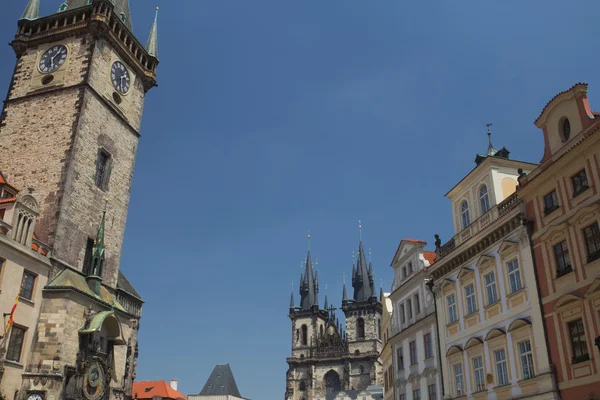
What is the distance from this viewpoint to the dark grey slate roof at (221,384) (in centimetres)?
9050

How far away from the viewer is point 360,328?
10469 centimetres

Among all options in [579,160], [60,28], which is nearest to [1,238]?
[60,28]

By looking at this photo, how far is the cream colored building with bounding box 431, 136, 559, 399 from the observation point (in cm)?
2056

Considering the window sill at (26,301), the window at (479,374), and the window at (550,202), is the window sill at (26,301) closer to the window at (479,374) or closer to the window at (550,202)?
the window at (479,374)

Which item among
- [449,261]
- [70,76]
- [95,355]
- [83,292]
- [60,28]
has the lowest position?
[95,355]

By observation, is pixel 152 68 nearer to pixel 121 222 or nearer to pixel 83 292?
pixel 121 222

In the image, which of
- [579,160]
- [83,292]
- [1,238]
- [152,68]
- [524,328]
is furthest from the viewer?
[152,68]

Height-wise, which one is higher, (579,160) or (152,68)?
(152,68)

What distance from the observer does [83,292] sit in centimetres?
2539

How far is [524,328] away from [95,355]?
1872 cm

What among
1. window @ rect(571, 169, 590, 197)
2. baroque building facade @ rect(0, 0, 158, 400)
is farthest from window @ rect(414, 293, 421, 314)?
baroque building facade @ rect(0, 0, 158, 400)

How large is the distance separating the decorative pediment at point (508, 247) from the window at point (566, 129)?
440 centimetres

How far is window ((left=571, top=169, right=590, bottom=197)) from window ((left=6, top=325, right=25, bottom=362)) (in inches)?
875

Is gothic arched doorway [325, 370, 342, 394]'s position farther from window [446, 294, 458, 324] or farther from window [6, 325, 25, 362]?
window [6, 325, 25, 362]
